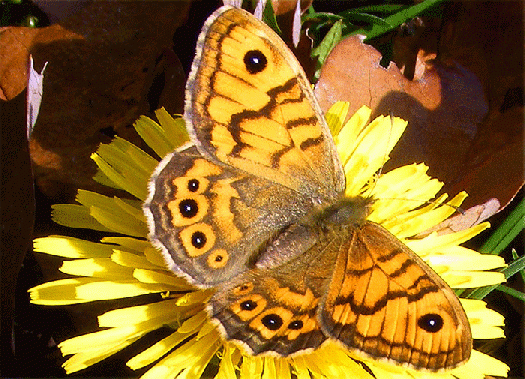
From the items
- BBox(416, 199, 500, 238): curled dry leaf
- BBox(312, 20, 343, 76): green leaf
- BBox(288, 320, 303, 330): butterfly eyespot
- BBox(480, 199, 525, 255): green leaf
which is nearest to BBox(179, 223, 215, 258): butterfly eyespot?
BBox(288, 320, 303, 330): butterfly eyespot

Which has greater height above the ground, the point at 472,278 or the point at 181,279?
the point at 472,278

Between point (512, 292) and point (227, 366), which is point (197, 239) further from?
point (512, 292)

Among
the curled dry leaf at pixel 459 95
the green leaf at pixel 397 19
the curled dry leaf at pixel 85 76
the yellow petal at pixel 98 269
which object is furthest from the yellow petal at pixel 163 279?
the green leaf at pixel 397 19

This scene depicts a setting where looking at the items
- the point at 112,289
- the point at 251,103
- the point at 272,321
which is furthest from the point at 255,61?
the point at 112,289

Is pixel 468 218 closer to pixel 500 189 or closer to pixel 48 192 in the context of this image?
pixel 500 189

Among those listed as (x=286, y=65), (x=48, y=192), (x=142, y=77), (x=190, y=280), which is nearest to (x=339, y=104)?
(x=286, y=65)

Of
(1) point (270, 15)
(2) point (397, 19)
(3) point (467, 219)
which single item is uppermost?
(2) point (397, 19)
